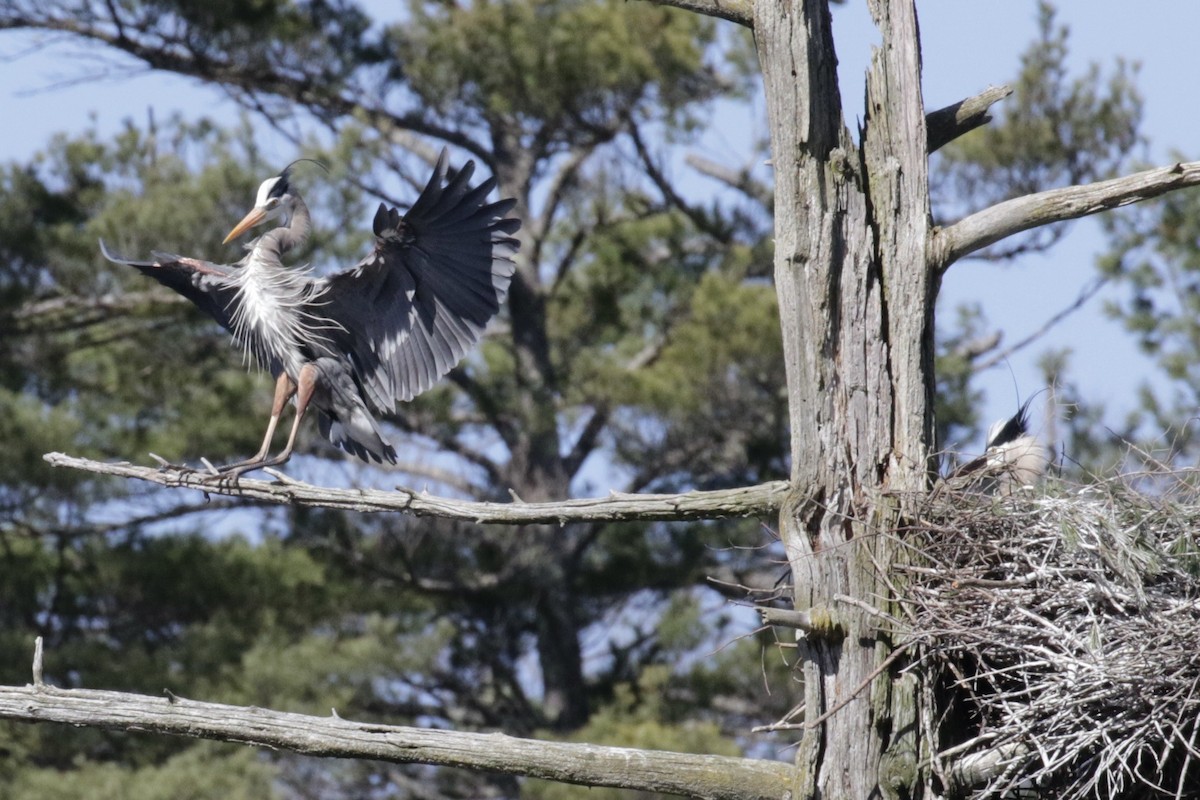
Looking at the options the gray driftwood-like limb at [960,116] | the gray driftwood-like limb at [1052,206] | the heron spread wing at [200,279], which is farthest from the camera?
the heron spread wing at [200,279]

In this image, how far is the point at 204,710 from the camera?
385cm

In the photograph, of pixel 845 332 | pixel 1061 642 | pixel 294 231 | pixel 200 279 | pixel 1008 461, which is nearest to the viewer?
pixel 1061 642

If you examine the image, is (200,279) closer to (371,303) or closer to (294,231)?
(294,231)

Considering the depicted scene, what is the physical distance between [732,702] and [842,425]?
33.9ft

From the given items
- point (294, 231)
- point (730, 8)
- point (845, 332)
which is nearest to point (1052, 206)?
point (845, 332)

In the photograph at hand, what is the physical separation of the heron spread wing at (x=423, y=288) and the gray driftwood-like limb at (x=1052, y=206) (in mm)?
2019

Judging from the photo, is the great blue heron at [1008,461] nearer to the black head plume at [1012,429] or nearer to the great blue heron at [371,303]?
the black head plume at [1012,429]

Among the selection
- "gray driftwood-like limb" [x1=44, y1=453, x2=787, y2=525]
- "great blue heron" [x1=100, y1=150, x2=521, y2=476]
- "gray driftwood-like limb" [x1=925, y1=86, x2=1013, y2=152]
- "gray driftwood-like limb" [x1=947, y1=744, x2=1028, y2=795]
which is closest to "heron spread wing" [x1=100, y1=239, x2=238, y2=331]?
"great blue heron" [x1=100, y1=150, x2=521, y2=476]

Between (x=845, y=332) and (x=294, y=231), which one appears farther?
(x=294, y=231)

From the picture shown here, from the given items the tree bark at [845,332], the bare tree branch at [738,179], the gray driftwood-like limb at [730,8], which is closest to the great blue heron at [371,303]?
the gray driftwood-like limb at [730,8]

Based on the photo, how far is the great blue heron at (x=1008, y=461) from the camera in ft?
15.0

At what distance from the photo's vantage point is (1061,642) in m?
4.06

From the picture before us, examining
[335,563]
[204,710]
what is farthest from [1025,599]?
[335,563]

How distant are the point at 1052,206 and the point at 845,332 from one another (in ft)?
1.92
